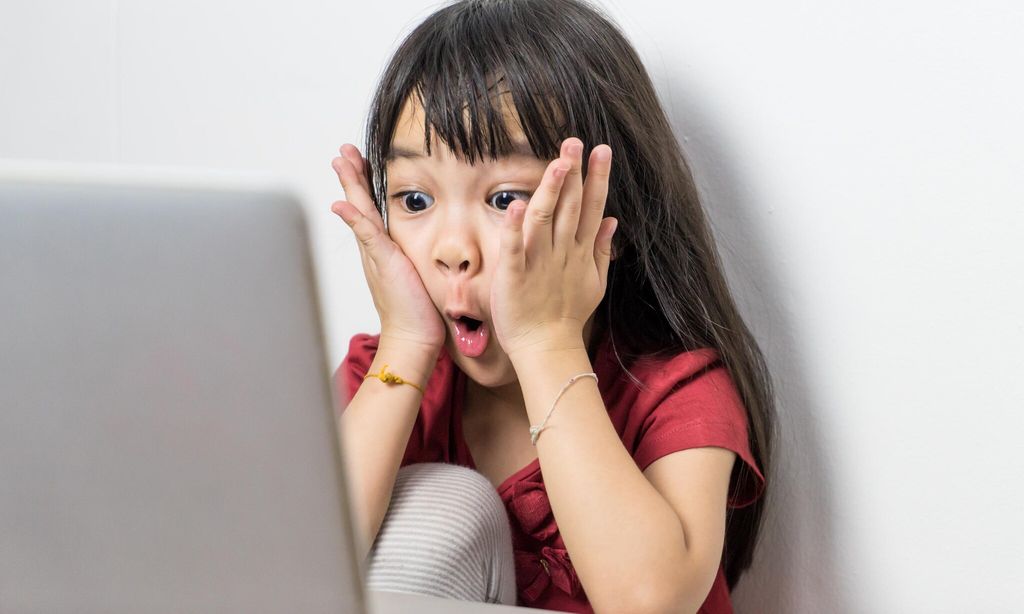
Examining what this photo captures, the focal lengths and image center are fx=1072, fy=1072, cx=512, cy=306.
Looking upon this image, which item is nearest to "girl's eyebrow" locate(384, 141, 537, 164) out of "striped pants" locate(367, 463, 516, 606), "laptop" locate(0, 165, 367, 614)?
"striped pants" locate(367, 463, 516, 606)

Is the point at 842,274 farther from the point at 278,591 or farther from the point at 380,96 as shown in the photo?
the point at 278,591

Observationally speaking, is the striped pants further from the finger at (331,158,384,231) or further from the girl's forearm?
the finger at (331,158,384,231)

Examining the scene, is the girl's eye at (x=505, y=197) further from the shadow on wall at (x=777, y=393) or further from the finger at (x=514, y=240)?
the shadow on wall at (x=777, y=393)

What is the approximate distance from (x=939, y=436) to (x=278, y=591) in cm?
60

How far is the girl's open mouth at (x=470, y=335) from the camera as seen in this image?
94 centimetres

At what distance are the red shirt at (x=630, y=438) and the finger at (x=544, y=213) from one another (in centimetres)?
17

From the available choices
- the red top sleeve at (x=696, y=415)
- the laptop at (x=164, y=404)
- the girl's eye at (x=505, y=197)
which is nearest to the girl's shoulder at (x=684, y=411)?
the red top sleeve at (x=696, y=415)

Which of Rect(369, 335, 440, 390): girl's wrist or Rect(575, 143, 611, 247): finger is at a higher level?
Rect(575, 143, 611, 247): finger

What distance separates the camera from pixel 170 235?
1.20 feet

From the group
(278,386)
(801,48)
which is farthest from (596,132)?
(278,386)

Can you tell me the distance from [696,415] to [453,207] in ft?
0.88

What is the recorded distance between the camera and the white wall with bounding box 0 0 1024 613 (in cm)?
78

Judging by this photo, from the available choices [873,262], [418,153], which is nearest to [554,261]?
[418,153]

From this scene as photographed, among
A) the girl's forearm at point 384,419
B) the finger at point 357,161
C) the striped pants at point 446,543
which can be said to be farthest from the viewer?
the finger at point 357,161
